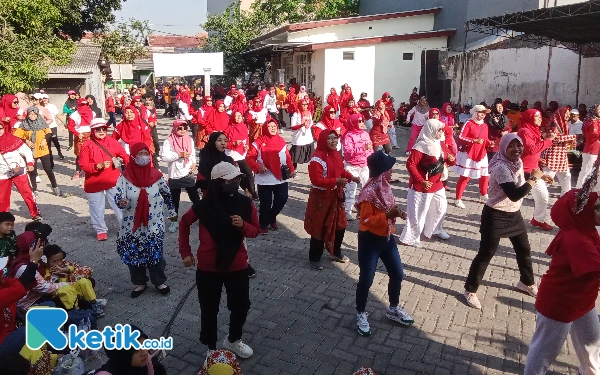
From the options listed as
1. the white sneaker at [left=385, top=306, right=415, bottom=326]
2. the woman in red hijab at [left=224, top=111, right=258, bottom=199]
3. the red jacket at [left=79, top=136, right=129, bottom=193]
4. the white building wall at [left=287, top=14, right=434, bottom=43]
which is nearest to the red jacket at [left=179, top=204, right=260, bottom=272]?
the white sneaker at [left=385, top=306, right=415, bottom=326]

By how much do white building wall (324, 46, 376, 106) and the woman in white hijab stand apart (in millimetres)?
14568

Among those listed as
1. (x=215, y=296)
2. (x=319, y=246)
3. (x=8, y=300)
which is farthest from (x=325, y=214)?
(x=8, y=300)

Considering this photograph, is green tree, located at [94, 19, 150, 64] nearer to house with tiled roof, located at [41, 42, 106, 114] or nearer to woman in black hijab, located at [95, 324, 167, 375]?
house with tiled roof, located at [41, 42, 106, 114]

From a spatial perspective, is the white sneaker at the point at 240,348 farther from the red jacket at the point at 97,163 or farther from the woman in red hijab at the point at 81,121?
the woman in red hijab at the point at 81,121

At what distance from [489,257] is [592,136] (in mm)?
5055

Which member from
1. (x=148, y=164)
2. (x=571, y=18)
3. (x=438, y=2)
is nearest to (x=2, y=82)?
(x=148, y=164)

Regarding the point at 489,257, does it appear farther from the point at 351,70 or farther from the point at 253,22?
the point at 253,22

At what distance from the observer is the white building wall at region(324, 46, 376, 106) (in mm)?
21297

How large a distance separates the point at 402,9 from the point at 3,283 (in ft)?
89.1

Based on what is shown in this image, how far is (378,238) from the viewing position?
4.65 m

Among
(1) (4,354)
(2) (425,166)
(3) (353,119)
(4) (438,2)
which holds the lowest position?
(1) (4,354)

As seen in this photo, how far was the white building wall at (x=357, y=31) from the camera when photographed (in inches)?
875

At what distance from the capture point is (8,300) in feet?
11.0

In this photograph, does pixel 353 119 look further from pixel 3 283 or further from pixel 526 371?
pixel 3 283
